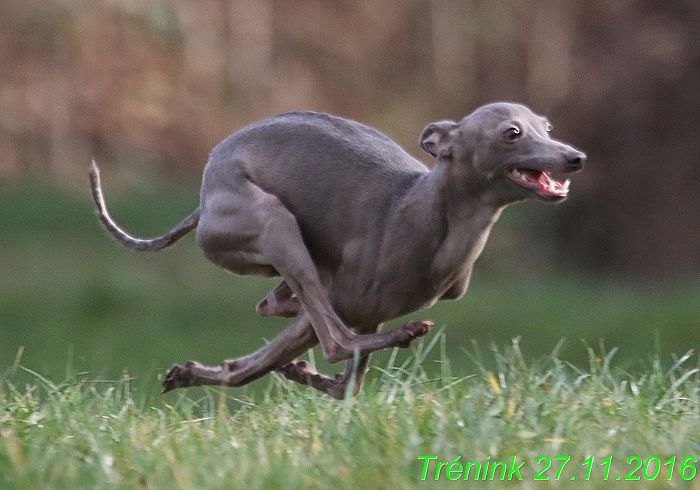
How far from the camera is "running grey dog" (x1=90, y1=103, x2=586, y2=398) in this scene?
5.09 m

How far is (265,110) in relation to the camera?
1014 inches

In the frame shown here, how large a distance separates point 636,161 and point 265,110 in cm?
1122

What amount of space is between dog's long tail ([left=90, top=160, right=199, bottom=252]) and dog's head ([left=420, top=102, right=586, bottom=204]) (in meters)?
1.30

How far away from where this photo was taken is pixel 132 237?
602 centimetres

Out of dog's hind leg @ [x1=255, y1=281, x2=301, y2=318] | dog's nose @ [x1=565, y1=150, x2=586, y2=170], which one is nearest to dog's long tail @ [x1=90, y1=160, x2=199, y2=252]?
dog's hind leg @ [x1=255, y1=281, x2=301, y2=318]

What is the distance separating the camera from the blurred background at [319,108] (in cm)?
1243

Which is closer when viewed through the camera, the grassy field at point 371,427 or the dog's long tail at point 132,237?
the grassy field at point 371,427

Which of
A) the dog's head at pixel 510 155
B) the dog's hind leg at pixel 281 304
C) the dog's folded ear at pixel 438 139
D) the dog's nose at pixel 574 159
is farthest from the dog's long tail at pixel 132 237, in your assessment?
the dog's nose at pixel 574 159

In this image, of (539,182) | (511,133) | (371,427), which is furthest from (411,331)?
(511,133)

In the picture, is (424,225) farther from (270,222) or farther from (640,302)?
(640,302)

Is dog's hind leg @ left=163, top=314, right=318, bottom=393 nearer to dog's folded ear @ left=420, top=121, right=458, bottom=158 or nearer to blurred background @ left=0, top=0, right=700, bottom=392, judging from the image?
blurred background @ left=0, top=0, right=700, bottom=392

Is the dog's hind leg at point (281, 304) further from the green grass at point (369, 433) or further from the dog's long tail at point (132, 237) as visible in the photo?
the dog's long tail at point (132, 237)

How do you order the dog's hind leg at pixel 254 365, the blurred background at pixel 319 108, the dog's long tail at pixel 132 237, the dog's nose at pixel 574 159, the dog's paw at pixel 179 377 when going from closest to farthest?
the dog's nose at pixel 574 159 < the dog's hind leg at pixel 254 365 < the dog's paw at pixel 179 377 < the dog's long tail at pixel 132 237 < the blurred background at pixel 319 108

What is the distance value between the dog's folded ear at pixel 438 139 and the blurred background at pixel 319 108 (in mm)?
1360
